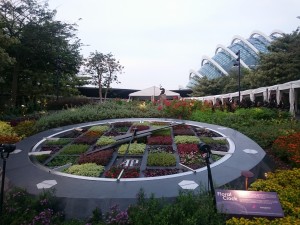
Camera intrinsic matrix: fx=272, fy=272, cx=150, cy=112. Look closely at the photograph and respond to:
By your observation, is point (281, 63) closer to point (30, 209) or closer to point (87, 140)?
point (87, 140)

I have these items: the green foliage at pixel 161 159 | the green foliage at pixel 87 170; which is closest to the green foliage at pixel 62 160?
the green foliage at pixel 87 170

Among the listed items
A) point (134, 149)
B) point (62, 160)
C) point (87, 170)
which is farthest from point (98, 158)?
point (134, 149)

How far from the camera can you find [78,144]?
7141 millimetres

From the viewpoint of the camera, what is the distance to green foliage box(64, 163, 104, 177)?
494cm

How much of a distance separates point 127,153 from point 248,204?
309 cm

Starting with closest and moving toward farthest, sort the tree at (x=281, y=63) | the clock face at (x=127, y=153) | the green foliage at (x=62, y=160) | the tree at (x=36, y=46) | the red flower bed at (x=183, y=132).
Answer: the clock face at (x=127, y=153), the green foliage at (x=62, y=160), the red flower bed at (x=183, y=132), the tree at (x=36, y=46), the tree at (x=281, y=63)

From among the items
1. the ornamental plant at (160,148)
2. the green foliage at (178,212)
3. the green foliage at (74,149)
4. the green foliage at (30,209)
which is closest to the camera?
the green foliage at (178,212)

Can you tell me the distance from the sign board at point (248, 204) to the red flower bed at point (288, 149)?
310cm

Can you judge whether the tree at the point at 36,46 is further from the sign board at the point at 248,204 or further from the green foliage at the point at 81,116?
the sign board at the point at 248,204

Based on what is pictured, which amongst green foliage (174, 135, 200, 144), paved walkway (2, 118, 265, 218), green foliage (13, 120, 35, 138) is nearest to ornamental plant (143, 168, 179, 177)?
paved walkway (2, 118, 265, 218)

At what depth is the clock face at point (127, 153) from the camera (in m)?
5.14

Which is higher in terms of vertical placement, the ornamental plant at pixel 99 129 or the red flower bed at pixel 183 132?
the ornamental plant at pixel 99 129

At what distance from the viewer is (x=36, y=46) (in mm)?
18234

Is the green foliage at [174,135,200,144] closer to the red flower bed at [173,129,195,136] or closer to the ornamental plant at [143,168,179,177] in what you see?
the red flower bed at [173,129,195,136]
